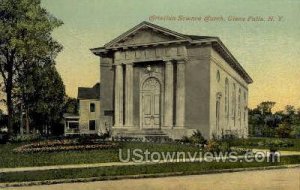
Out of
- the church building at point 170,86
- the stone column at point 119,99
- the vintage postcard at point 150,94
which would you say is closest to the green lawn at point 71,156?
the vintage postcard at point 150,94

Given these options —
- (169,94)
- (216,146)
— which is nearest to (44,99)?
(169,94)

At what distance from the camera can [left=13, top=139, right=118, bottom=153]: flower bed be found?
597 inches

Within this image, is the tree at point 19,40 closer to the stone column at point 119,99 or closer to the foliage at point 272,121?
the stone column at point 119,99

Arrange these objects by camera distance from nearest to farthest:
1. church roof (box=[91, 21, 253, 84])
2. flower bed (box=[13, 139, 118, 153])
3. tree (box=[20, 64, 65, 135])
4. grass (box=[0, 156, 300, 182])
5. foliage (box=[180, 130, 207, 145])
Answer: grass (box=[0, 156, 300, 182]) < church roof (box=[91, 21, 253, 84]) < foliage (box=[180, 130, 207, 145]) < flower bed (box=[13, 139, 118, 153]) < tree (box=[20, 64, 65, 135])

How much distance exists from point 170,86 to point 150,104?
2.56 ft

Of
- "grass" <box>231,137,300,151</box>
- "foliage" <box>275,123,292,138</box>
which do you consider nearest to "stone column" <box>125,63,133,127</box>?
"grass" <box>231,137,300,151</box>

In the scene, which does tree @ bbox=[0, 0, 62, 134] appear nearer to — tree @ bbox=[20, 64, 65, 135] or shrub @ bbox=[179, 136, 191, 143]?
tree @ bbox=[20, 64, 65, 135]

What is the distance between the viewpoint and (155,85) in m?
15.9

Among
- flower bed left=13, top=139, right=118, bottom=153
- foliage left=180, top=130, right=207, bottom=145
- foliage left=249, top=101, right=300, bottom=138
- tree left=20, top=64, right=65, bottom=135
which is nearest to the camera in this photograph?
foliage left=249, top=101, right=300, bottom=138

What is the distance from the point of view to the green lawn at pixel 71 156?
567 inches

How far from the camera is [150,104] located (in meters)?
16.0

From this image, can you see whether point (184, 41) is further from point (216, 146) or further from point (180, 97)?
point (216, 146)

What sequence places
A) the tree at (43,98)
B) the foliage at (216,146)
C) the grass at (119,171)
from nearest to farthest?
1. the grass at (119,171)
2. the foliage at (216,146)
3. the tree at (43,98)

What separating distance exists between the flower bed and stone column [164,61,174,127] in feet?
5.53
